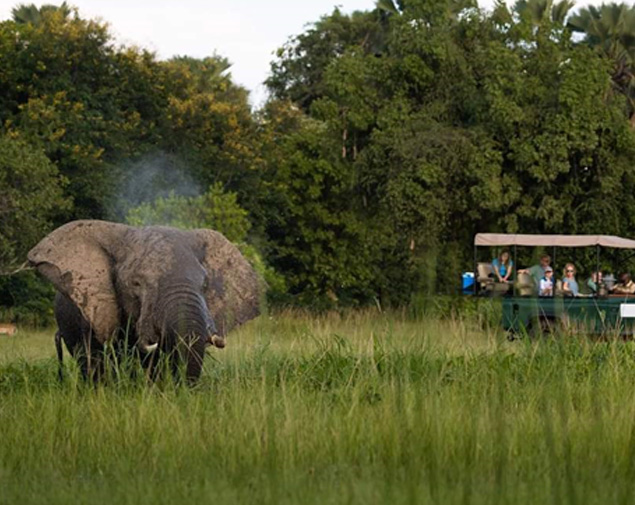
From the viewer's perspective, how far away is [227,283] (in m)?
12.0

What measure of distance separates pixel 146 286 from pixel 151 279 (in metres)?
0.06

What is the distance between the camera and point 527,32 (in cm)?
3462

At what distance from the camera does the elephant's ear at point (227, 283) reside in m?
11.8

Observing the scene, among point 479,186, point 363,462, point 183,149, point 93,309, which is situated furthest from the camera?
point 183,149

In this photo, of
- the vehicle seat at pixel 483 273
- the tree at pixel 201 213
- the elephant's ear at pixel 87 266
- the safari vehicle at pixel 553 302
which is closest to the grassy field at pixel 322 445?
the elephant's ear at pixel 87 266

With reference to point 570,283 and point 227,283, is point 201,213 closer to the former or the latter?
point 570,283

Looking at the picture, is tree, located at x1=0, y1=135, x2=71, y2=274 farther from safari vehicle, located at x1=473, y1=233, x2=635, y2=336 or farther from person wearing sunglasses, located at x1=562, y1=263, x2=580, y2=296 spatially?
person wearing sunglasses, located at x1=562, y1=263, x2=580, y2=296

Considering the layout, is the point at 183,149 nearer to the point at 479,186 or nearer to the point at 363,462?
the point at 479,186

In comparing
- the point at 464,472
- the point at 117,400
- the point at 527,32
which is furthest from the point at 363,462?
the point at 527,32

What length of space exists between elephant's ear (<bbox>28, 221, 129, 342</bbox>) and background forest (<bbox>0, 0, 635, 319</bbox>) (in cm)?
1637

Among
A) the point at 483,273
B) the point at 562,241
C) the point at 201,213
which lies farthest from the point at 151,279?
the point at 201,213

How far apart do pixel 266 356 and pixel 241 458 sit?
4.52 metres

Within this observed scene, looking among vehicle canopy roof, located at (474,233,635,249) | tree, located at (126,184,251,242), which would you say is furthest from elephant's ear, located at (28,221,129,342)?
tree, located at (126,184,251,242)

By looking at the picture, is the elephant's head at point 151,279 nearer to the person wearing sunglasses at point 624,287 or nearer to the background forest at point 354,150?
the person wearing sunglasses at point 624,287
